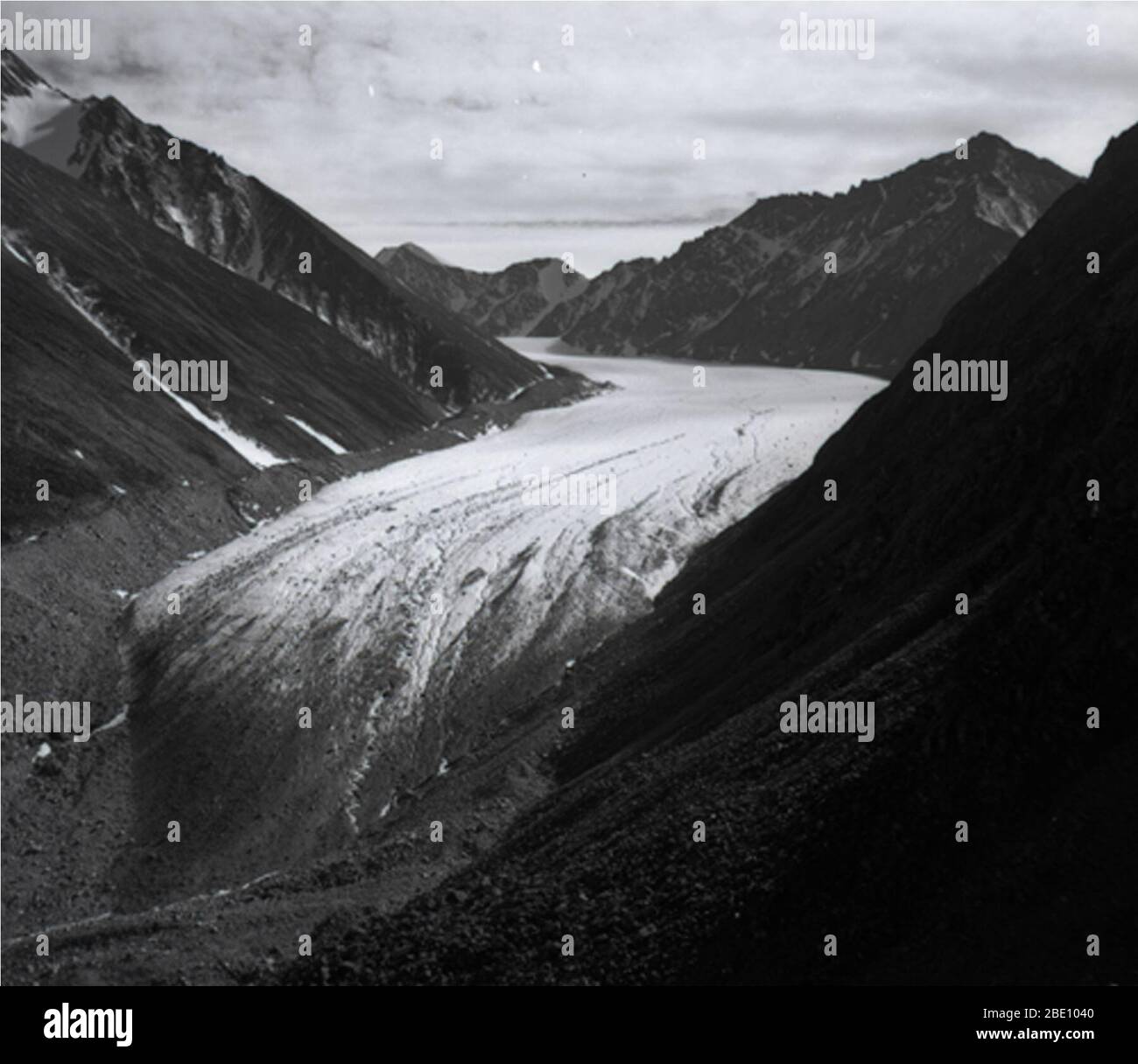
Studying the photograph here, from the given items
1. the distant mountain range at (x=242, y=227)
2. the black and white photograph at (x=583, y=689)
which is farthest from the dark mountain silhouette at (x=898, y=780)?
the distant mountain range at (x=242, y=227)

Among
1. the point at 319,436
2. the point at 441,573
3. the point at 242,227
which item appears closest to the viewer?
the point at 441,573

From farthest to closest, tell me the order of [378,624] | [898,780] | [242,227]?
1. [242,227]
2. [378,624]
3. [898,780]

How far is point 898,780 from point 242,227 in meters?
105

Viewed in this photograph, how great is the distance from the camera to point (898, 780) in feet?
56.0

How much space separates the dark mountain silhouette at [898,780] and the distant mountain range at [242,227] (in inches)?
2859

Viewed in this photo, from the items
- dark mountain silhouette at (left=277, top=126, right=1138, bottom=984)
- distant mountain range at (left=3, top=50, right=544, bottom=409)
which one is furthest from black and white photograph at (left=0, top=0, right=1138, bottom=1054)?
distant mountain range at (left=3, top=50, right=544, bottom=409)

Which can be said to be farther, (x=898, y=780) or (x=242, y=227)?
(x=242, y=227)

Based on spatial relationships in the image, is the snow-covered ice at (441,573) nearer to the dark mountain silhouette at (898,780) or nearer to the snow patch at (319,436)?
the snow patch at (319,436)

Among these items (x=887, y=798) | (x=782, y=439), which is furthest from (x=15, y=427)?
(x=782, y=439)

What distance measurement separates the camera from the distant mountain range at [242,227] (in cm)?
10094

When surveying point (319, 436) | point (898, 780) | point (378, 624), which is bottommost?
point (898, 780)

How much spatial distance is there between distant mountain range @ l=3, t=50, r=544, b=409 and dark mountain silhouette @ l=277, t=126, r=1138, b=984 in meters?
72.6

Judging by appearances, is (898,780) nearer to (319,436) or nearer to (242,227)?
(319,436)

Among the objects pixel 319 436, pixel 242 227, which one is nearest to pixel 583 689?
pixel 319 436
